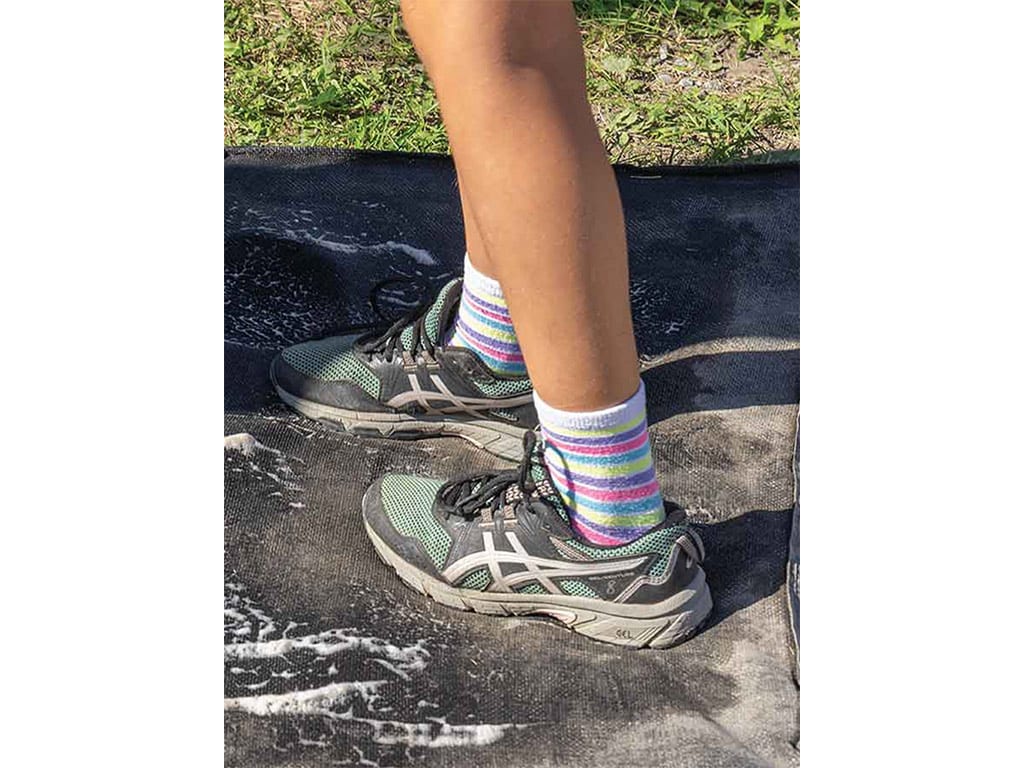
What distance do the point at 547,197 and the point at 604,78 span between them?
170 centimetres

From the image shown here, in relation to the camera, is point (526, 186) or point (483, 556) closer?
point (526, 186)

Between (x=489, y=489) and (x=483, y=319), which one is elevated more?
(x=483, y=319)

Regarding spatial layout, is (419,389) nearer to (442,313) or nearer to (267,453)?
(442,313)

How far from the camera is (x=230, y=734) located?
1.23m

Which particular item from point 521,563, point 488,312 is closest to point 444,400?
point 488,312

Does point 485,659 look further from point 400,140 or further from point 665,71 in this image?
point 665,71

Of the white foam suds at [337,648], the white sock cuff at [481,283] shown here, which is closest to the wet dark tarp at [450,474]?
the white foam suds at [337,648]

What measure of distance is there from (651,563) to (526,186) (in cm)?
45

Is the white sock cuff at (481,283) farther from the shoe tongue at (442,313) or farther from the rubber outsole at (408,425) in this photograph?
the rubber outsole at (408,425)

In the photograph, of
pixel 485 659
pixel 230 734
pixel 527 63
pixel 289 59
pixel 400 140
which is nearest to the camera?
pixel 527 63

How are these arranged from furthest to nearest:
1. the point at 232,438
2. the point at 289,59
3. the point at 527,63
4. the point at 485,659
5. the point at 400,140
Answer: the point at 289,59, the point at 400,140, the point at 232,438, the point at 485,659, the point at 527,63

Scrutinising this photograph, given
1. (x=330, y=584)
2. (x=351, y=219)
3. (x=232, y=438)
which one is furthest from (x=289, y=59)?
(x=330, y=584)

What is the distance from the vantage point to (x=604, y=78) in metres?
2.73

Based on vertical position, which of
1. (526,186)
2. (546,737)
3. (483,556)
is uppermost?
(526,186)
